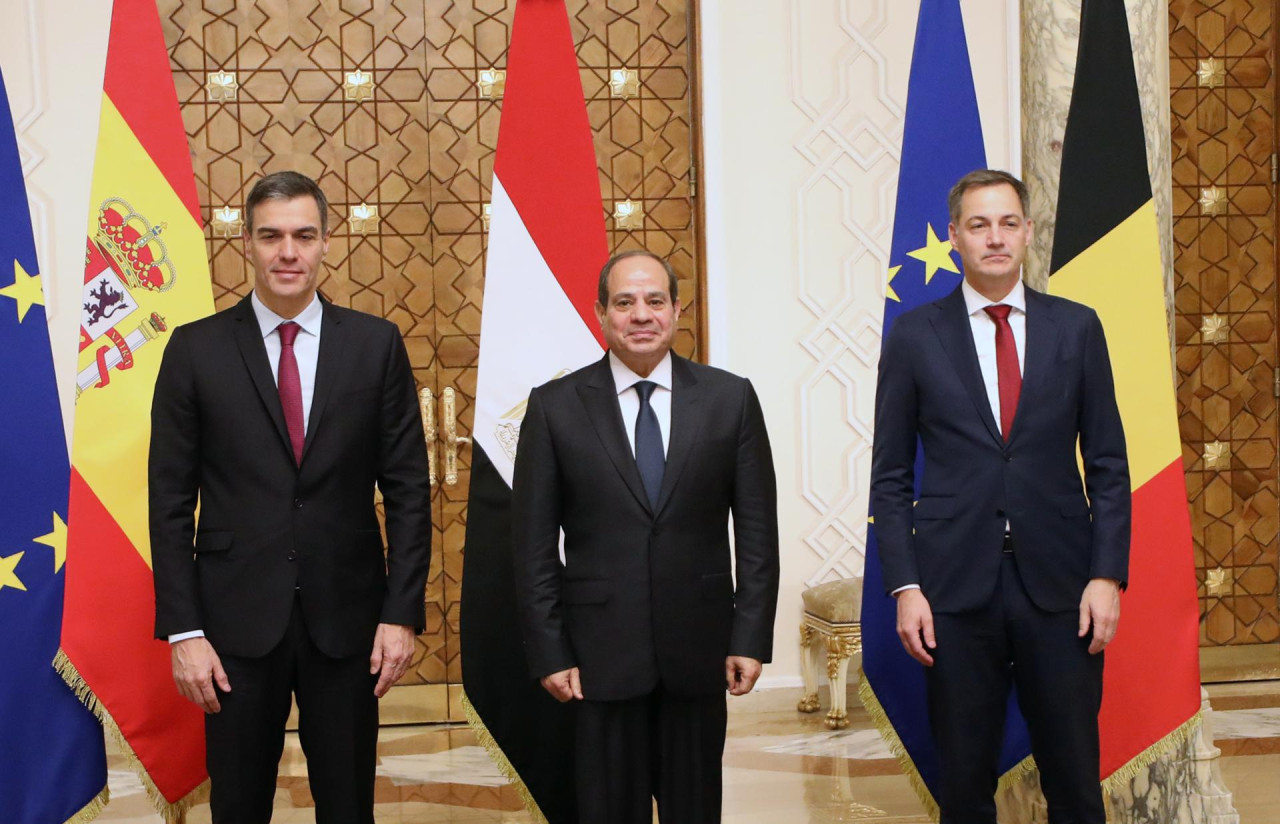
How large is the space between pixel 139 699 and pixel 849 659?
A: 3.02 m

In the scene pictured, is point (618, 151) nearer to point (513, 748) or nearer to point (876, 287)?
point (876, 287)

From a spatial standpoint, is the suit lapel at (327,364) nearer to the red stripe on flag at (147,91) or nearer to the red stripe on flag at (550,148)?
the red stripe on flag at (147,91)

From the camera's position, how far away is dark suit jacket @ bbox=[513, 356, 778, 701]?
8.11 ft

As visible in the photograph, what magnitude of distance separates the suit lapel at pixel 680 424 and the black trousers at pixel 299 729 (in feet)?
2.30

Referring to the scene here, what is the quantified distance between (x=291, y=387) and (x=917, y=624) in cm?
136

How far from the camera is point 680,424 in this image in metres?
2.53

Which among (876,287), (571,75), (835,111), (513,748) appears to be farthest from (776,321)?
(513,748)

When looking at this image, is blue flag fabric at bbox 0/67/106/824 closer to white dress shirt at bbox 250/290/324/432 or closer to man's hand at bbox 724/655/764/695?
white dress shirt at bbox 250/290/324/432

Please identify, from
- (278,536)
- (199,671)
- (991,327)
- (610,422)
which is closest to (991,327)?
(991,327)

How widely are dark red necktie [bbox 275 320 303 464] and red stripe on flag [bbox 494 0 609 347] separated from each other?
0.94m

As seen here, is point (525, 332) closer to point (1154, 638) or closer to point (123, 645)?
point (123, 645)

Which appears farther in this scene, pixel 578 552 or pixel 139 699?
pixel 139 699

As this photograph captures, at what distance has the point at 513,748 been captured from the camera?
3203 millimetres

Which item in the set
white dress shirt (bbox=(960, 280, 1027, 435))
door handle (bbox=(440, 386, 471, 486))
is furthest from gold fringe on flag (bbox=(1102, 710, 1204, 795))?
door handle (bbox=(440, 386, 471, 486))
